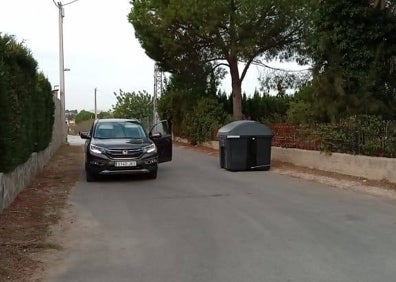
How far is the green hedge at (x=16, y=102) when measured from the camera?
8.90 m

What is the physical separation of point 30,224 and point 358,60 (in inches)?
430

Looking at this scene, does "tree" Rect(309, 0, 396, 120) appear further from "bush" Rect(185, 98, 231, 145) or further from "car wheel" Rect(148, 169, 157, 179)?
"bush" Rect(185, 98, 231, 145)

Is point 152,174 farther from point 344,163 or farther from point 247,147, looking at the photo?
point 344,163

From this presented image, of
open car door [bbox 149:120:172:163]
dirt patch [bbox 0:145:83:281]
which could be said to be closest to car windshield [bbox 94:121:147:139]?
open car door [bbox 149:120:172:163]

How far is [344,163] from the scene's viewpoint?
14.2 meters

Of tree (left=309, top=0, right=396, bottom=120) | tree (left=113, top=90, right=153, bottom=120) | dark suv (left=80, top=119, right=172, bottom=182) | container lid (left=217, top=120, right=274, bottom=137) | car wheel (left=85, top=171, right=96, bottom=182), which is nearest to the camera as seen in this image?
dark suv (left=80, top=119, right=172, bottom=182)

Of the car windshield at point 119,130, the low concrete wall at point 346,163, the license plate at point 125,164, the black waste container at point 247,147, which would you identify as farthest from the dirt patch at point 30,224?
the low concrete wall at point 346,163

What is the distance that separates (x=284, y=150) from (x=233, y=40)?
25.1ft

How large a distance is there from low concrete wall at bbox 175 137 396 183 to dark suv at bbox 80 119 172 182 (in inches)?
180

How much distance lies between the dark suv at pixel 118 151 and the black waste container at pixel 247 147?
8.51 ft

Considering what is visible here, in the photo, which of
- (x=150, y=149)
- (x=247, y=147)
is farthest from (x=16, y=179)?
(x=247, y=147)

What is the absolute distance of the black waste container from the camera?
54.3 feet

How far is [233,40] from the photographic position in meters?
23.9

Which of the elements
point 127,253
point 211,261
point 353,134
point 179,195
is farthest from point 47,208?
point 353,134
